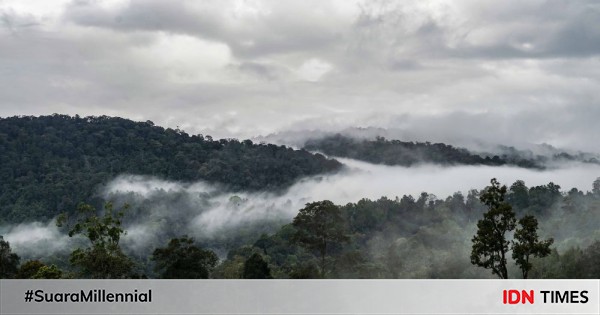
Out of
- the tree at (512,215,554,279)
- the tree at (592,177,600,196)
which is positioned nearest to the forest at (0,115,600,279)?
the tree at (512,215,554,279)

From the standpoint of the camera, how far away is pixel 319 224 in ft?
206

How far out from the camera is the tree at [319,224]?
62.3m

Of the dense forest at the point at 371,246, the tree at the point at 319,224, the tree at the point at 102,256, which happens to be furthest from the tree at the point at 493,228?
the tree at the point at 102,256

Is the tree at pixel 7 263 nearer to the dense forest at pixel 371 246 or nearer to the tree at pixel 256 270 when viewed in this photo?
the dense forest at pixel 371 246

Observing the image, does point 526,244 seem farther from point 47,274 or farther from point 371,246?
point 371,246

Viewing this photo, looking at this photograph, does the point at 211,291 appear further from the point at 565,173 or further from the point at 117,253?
the point at 565,173

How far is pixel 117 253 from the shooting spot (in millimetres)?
55938

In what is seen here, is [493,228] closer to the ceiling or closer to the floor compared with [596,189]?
closer to the floor

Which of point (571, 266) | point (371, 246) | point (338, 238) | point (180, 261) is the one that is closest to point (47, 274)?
point (180, 261)

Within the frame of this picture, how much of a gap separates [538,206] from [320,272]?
65.9 meters

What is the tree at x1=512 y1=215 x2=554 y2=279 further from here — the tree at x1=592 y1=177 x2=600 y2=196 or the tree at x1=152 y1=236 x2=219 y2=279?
the tree at x1=592 y1=177 x2=600 y2=196

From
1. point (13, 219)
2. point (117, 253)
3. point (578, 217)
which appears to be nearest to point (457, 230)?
point (578, 217)

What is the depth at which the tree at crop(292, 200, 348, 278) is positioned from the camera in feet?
204

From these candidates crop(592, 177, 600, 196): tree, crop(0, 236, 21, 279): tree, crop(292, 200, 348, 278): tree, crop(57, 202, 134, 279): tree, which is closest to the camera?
crop(57, 202, 134, 279): tree
